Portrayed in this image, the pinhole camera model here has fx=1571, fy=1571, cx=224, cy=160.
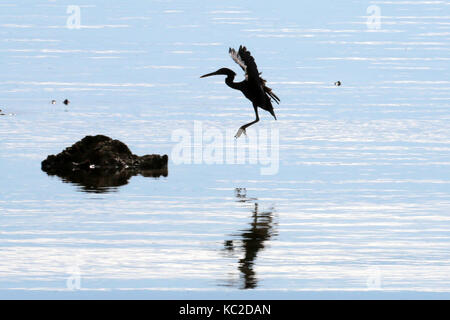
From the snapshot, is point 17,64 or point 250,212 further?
point 17,64

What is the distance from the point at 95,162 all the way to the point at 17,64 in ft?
128

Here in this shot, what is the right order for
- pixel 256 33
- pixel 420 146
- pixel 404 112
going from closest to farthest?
pixel 420 146
pixel 404 112
pixel 256 33

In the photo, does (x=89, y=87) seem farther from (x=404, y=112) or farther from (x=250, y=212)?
(x=250, y=212)

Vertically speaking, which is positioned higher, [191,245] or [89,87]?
[89,87]

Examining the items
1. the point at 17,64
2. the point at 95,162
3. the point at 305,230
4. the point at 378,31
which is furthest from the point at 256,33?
the point at 305,230

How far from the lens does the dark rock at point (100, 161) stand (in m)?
37.3

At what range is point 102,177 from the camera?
36.6 metres

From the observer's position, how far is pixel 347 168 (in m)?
38.6
